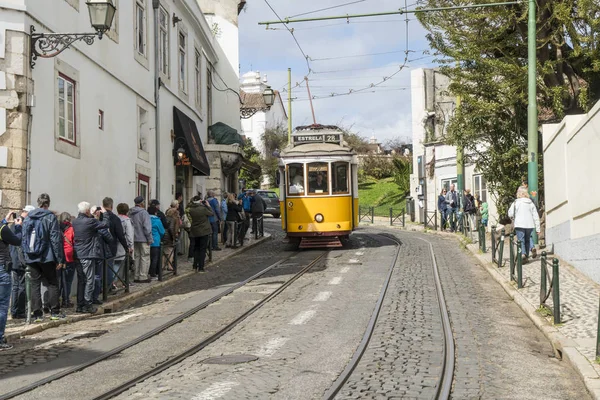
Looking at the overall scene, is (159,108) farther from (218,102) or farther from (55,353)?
(55,353)

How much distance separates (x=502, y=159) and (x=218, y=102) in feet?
39.8

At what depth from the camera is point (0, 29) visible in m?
12.4

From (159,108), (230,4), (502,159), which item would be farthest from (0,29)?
(230,4)

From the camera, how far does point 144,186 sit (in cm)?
2025

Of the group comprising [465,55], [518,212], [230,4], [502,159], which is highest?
[230,4]

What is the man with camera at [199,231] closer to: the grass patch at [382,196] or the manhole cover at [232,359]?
the manhole cover at [232,359]

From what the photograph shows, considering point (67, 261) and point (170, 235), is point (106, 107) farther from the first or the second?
point (67, 261)

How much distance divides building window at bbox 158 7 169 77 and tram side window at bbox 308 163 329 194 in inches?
188

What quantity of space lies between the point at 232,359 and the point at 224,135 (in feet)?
68.2

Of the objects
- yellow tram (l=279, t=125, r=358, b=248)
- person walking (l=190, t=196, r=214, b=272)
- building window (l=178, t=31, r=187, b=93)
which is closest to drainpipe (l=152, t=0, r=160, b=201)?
person walking (l=190, t=196, r=214, b=272)

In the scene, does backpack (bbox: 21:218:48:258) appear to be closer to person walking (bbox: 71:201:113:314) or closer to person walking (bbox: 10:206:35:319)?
person walking (bbox: 10:206:35:319)

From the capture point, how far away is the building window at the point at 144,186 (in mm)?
19719

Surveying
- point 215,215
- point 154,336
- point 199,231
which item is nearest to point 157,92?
point 215,215

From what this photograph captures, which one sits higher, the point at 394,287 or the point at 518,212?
the point at 518,212
